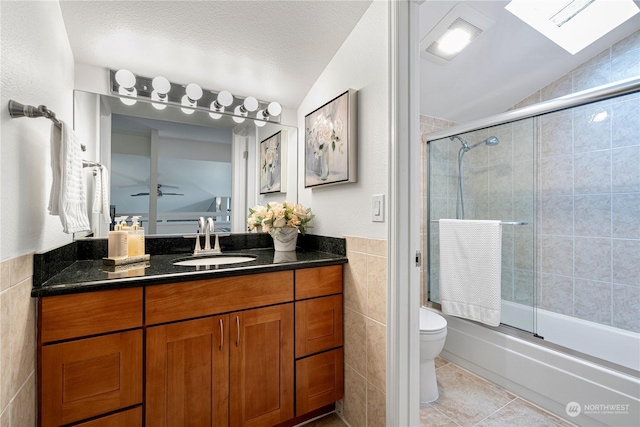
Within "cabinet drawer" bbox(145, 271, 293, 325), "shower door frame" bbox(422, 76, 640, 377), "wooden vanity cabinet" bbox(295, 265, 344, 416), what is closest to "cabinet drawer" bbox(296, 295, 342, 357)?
"wooden vanity cabinet" bbox(295, 265, 344, 416)

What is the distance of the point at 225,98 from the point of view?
6.10ft

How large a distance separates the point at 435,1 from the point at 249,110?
127cm

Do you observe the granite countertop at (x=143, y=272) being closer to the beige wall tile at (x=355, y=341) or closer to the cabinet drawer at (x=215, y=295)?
the cabinet drawer at (x=215, y=295)

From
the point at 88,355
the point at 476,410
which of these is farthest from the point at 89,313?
the point at 476,410

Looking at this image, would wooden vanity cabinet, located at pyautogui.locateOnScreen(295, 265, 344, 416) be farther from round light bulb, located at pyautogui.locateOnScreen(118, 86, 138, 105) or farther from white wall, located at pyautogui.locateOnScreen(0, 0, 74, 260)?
round light bulb, located at pyautogui.locateOnScreen(118, 86, 138, 105)

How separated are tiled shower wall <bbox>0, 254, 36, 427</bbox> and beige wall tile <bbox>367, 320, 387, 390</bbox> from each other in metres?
1.22

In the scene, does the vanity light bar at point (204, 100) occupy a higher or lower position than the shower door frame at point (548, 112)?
higher

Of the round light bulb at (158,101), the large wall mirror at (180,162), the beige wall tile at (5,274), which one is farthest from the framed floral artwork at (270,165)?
the beige wall tile at (5,274)

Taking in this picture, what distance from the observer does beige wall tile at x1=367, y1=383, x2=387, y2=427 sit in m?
1.27

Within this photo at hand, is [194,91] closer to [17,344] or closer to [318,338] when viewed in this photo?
[17,344]

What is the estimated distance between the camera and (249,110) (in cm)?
194

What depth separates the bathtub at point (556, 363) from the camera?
4.53ft

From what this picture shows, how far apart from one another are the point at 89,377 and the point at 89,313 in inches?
8.7

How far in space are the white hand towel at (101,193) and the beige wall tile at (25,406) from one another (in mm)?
795
